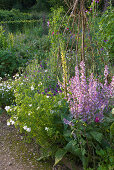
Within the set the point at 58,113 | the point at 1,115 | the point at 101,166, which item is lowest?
the point at 1,115

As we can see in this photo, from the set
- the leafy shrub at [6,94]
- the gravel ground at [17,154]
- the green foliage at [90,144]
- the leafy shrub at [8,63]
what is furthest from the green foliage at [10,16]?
the green foliage at [90,144]

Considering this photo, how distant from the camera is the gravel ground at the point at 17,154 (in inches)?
93.1

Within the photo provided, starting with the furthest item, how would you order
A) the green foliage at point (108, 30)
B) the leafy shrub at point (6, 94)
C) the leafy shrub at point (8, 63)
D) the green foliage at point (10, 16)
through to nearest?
the green foliage at point (10, 16) < the leafy shrub at point (8, 63) < the green foliage at point (108, 30) < the leafy shrub at point (6, 94)

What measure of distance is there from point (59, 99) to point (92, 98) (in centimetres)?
Answer: 62

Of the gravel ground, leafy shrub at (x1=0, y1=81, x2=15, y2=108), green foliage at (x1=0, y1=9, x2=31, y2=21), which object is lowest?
the gravel ground

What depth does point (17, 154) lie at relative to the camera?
2.59 m

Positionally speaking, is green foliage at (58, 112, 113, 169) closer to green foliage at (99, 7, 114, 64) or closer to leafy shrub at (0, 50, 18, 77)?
green foliage at (99, 7, 114, 64)

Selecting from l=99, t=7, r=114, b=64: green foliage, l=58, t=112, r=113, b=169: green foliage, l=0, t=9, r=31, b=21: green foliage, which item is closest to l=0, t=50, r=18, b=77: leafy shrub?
l=99, t=7, r=114, b=64: green foliage

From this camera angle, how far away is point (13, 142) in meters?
2.85

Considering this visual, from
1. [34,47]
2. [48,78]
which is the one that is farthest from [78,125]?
[34,47]

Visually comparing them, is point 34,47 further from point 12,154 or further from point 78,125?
point 78,125

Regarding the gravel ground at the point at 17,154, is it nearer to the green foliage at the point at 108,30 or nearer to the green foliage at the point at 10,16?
the green foliage at the point at 108,30

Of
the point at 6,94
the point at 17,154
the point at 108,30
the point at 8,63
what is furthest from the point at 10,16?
the point at 17,154

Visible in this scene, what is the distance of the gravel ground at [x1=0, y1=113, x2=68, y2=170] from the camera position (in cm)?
237
